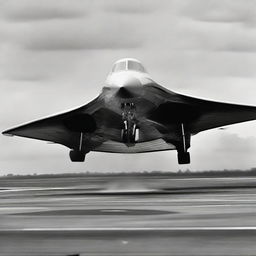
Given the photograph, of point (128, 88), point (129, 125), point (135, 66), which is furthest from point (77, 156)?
point (128, 88)

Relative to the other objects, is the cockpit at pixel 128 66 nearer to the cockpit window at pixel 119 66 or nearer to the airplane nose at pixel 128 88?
the cockpit window at pixel 119 66

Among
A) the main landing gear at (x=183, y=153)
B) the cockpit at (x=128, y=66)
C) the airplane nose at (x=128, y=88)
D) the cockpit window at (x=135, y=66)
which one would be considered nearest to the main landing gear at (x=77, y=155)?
the main landing gear at (x=183, y=153)

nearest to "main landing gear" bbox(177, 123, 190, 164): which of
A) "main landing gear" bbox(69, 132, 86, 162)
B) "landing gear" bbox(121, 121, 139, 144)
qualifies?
"main landing gear" bbox(69, 132, 86, 162)

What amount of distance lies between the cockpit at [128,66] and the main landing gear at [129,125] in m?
1.85

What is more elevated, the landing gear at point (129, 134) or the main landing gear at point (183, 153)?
the main landing gear at point (183, 153)

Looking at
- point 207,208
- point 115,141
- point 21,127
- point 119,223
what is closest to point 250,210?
point 207,208

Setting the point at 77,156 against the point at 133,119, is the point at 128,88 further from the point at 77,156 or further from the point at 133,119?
the point at 77,156

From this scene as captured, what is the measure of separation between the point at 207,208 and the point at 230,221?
3584 mm

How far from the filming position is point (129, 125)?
2642 cm

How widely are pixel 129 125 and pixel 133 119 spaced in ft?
3.42

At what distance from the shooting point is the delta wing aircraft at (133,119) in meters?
27.0

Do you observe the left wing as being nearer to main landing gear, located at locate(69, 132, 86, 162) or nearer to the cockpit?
main landing gear, located at locate(69, 132, 86, 162)

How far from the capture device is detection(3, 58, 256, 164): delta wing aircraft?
26953 millimetres

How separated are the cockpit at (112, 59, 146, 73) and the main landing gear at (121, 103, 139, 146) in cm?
185
